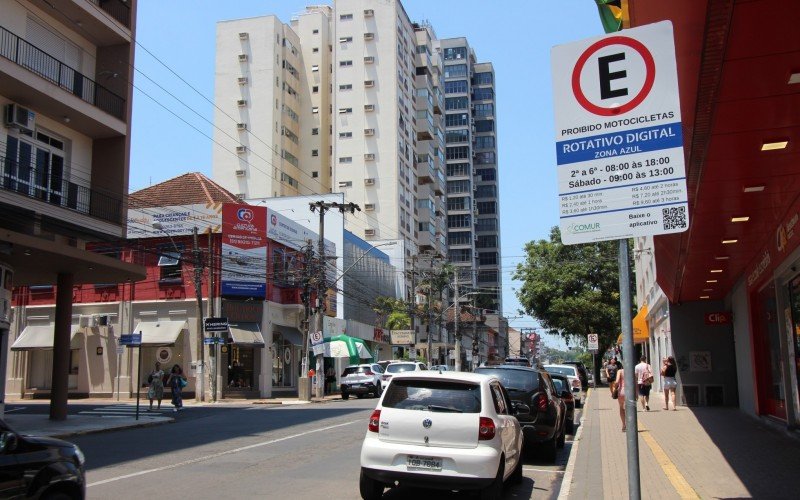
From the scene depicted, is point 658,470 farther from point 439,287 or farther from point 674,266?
point 439,287

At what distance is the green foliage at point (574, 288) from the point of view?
50188 mm

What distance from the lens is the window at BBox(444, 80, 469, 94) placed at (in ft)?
378

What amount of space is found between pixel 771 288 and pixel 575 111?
576 inches

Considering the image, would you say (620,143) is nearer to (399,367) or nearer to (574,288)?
(399,367)

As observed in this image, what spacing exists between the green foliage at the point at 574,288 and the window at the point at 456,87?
2635 inches

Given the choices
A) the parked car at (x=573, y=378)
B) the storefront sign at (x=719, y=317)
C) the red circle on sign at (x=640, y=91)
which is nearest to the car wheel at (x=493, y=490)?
the red circle on sign at (x=640, y=91)

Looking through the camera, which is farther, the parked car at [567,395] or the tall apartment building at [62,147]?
the tall apartment building at [62,147]

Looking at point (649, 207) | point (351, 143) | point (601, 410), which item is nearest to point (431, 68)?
point (351, 143)

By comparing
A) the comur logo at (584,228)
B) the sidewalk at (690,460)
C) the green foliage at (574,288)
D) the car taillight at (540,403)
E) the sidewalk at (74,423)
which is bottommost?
the sidewalk at (74,423)

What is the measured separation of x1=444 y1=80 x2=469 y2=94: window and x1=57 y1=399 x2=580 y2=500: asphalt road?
100360 mm

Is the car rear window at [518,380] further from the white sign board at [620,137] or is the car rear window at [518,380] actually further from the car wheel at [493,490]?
the white sign board at [620,137]

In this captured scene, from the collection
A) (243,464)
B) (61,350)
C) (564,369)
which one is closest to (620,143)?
(243,464)

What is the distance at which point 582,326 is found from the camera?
51.4 m

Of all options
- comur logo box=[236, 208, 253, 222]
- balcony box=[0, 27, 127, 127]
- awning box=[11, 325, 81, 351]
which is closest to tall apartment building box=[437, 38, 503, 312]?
comur logo box=[236, 208, 253, 222]
